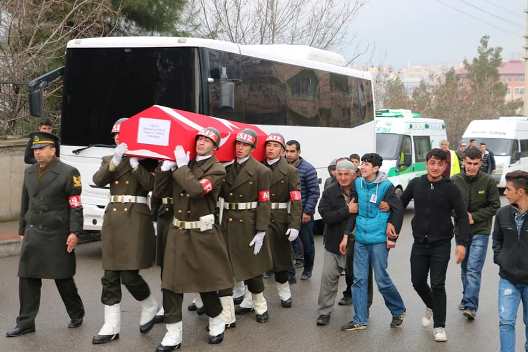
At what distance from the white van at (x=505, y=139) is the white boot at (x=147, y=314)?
2055cm

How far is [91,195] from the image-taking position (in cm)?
1108

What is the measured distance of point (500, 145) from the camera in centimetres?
2695

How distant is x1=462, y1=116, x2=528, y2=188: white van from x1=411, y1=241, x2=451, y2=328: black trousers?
770 inches

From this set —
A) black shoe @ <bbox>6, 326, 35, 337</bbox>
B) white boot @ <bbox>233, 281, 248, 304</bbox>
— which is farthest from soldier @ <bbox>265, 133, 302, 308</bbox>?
black shoe @ <bbox>6, 326, 35, 337</bbox>

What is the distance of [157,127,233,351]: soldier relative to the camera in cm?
654

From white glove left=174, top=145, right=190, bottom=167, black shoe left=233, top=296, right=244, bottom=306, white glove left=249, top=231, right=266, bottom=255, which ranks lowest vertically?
black shoe left=233, top=296, right=244, bottom=306

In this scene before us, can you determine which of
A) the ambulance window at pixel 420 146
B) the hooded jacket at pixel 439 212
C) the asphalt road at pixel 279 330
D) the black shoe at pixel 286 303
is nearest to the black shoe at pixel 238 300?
the asphalt road at pixel 279 330

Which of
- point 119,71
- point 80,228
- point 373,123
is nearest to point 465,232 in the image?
point 80,228

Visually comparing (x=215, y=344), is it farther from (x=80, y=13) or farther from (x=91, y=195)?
(x=80, y=13)

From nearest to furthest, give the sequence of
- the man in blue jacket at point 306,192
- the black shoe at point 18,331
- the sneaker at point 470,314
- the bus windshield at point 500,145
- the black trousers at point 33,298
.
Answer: the black shoe at point 18,331 → the black trousers at point 33,298 → the sneaker at point 470,314 → the man in blue jacket at point 306,192 → the bus windshield at point 500,145

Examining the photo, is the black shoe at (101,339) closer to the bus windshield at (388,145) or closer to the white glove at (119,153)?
the white glove at (119,153)

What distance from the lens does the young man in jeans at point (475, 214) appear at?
7984 mm

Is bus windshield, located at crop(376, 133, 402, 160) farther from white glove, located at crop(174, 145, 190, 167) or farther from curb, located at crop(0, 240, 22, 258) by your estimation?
white glove, located at crop(174, 145, 190, 167)

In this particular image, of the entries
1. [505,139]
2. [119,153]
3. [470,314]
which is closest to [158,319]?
[119,153]
